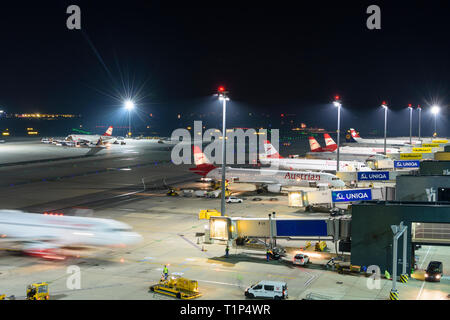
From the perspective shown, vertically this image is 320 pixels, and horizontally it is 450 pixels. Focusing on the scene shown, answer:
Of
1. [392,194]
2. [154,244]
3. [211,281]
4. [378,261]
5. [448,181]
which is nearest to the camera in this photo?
[211,281]

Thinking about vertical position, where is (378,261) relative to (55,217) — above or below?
below

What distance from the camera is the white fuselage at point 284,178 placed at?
67.3 meters

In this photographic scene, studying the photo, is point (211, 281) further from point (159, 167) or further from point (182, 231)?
point (159, 167)

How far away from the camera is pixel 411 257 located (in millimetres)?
32062

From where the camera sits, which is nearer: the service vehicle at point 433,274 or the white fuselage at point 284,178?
the service vehicle at point 433,274

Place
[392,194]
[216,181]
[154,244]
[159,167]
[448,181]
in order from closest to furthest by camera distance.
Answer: [154,244], [448,181], [392,194], [216,181], [159,167]

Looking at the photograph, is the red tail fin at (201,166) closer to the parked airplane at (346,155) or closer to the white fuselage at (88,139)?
the parked airplane at (346,155)

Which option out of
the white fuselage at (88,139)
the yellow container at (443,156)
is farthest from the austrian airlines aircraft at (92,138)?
the yellow container at (443,156)

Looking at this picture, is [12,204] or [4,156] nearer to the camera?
[12,204]

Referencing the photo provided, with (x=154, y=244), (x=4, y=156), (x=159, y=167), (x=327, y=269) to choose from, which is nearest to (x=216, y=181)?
(x=159, y=167)

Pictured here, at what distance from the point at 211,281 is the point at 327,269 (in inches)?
340

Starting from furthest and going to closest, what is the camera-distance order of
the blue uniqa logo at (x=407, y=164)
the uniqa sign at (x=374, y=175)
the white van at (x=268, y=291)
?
1. the blue uniqa logo at (x=407, y=164)
2. the uniqa sign at (x=374, y=175)
3. the white van at (x=268, y=291)

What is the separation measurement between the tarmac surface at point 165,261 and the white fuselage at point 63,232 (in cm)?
125

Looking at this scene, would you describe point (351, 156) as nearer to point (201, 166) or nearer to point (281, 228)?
point (201, 166)
